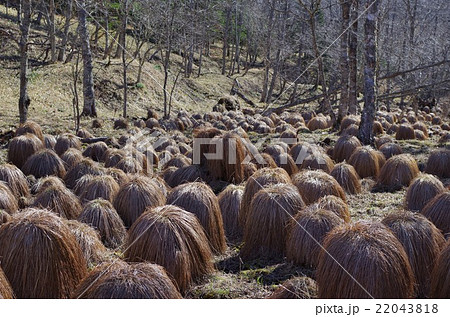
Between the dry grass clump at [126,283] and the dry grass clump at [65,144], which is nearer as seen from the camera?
the dry grass clump at [126,283]

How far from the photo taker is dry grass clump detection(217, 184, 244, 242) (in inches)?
242

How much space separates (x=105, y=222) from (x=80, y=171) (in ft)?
8.99

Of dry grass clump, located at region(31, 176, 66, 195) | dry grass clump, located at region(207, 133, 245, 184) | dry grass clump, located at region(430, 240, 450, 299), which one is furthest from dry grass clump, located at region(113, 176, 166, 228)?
dry grass clump, located at region(430, 240, 450, 299)

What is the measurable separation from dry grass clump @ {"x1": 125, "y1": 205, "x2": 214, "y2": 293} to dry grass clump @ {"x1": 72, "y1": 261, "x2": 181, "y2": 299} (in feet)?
2.34

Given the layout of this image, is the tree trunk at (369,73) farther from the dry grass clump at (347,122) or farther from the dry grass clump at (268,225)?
the dry grass clump at (268,225)

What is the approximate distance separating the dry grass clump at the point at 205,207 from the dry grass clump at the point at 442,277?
7.59 ft

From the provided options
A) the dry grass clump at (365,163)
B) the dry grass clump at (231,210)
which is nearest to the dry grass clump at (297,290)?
the dry grass clump at (231,210)

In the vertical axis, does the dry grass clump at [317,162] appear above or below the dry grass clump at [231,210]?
above

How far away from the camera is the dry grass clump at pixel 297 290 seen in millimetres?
3551

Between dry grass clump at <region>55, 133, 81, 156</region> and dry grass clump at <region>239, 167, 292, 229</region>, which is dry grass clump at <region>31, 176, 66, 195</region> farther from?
dry grass clump at <region>55, 133, 81, 156</region>

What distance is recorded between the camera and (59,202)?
6.18 metres

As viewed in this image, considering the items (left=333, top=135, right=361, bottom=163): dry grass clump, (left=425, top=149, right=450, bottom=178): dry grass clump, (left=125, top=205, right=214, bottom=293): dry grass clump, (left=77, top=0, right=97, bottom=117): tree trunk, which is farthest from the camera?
(left=77, top=0, right=97, bottom=117): tree trunk

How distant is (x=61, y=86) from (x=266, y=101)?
43.3ft

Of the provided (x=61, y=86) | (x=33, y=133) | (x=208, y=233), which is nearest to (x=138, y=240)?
(x=208, y=233)
